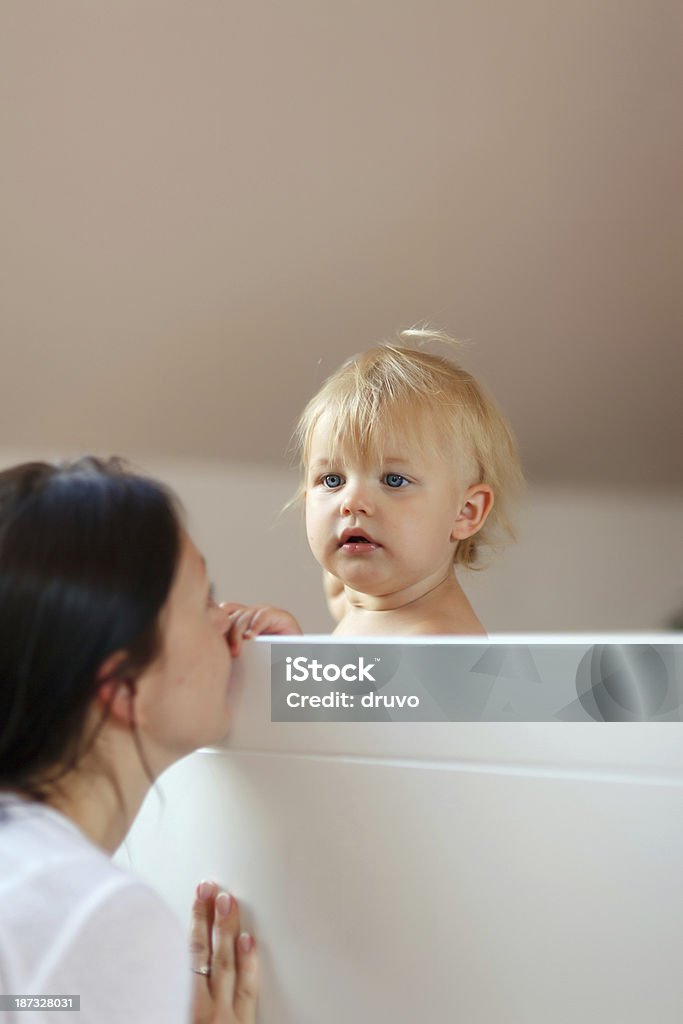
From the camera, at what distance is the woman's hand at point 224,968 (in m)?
0.57

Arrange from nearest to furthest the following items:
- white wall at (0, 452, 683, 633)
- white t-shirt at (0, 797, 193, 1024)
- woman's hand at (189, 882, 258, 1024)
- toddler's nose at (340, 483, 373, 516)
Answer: white t-shirt at (0, 797, 193, 1024) < woman's hand at (189, 882, 258, 1024) < toddler's nose at (340, 483, 373, 516) < white wall at (0, 452, 683, 633)

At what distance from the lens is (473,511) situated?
3.26 ft

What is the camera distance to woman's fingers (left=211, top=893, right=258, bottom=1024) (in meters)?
0.57

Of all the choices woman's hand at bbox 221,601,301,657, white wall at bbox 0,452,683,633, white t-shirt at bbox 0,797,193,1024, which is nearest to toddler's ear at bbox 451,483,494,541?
woman's hand at bbox 221,601,301,657

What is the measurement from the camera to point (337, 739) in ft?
1.82

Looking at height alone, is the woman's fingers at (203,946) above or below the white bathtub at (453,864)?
below

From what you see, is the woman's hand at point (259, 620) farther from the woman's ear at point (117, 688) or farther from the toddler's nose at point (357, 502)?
the woman's ear at point (117, 688)

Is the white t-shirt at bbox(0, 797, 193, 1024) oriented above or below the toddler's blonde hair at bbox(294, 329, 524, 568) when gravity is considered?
below

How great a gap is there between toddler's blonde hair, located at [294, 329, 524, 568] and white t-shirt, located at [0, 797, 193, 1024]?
0.52 m

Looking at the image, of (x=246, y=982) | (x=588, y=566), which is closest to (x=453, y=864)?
(x=246, y=982)

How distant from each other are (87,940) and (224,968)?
134mm

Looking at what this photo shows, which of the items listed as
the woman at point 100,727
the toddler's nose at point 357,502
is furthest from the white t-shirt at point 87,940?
the toddler's nose at point 357,502

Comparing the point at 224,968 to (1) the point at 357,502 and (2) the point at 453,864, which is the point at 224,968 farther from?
(1) the point at 357,502

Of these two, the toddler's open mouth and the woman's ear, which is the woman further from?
the toddler's open mouth
